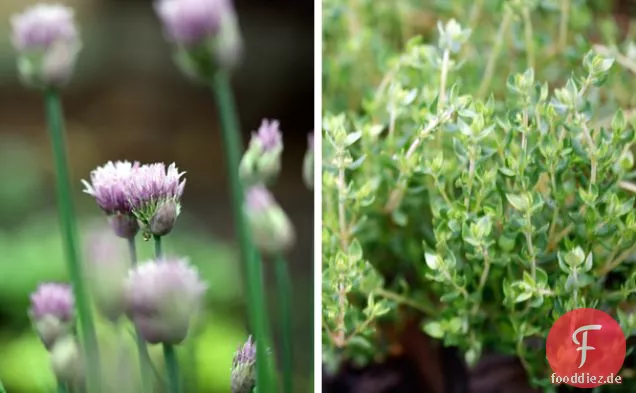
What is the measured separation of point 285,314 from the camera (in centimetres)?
122

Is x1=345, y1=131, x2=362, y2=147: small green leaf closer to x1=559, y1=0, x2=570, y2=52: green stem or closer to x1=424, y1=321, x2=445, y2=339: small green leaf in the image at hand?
x1=424, y1=321, x2=445, y2=339: small green leaf

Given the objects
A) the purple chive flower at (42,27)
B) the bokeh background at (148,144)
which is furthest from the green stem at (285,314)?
the purple chive flower at (42,27)

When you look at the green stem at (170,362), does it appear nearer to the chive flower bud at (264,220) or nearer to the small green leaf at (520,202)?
the chive flower bud at (264,220)

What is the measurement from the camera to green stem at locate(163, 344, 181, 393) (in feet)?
3.75

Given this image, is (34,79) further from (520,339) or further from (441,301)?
(520,339)

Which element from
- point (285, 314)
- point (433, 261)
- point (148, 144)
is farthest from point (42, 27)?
point (433, 261)

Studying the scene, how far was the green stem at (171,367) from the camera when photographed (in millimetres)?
1144

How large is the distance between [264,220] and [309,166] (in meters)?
0.11

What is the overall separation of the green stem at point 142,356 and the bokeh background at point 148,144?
0.16 feet

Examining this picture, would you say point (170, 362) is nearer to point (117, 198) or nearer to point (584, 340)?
point (117, 198)

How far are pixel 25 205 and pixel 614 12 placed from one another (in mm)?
1010

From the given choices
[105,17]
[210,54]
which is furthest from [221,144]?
[105,17]

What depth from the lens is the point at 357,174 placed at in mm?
1312

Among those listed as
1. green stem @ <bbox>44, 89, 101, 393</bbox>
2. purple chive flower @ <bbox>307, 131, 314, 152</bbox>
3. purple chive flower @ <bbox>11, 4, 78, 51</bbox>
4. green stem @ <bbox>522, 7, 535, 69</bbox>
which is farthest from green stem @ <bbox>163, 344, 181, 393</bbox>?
green stem @ <bbox>522, 7, 535, 69</bbox>
